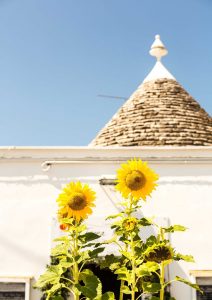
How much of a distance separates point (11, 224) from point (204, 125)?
511 centimetres

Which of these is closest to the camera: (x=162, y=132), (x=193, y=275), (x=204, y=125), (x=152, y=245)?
(x=152, y=245)

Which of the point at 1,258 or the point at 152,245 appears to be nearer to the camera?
the point at 152,245

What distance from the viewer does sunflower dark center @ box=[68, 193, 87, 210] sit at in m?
3.17

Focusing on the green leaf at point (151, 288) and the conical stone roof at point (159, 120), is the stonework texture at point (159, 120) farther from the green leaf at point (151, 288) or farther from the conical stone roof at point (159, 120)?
the green leaf at point (151, 288)

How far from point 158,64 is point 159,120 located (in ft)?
9.70

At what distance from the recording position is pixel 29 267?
7336mm

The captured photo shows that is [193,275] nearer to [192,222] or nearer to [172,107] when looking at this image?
[192,222]

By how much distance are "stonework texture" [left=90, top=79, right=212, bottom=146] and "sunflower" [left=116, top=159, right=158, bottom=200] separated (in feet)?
20.3

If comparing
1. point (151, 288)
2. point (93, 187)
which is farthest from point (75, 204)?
point (93, 187)

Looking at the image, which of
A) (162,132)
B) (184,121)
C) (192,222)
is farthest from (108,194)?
(184,121)

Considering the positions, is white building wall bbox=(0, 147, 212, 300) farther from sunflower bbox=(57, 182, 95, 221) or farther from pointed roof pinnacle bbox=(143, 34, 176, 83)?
pointed roof pinnacle bbox=(143, 34, 176, 83)

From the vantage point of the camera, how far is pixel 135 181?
3078 mm

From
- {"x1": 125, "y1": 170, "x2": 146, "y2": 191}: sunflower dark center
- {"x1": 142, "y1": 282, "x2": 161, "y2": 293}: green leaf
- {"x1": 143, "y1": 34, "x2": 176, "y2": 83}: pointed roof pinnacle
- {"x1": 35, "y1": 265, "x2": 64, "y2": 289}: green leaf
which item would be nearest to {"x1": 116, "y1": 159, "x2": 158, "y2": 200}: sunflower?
{"x1": 125, "y1": 170, "x2": 146, "y2": 191}: sunflower dark center

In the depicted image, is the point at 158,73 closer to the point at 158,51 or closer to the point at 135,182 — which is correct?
the point at 158,51
